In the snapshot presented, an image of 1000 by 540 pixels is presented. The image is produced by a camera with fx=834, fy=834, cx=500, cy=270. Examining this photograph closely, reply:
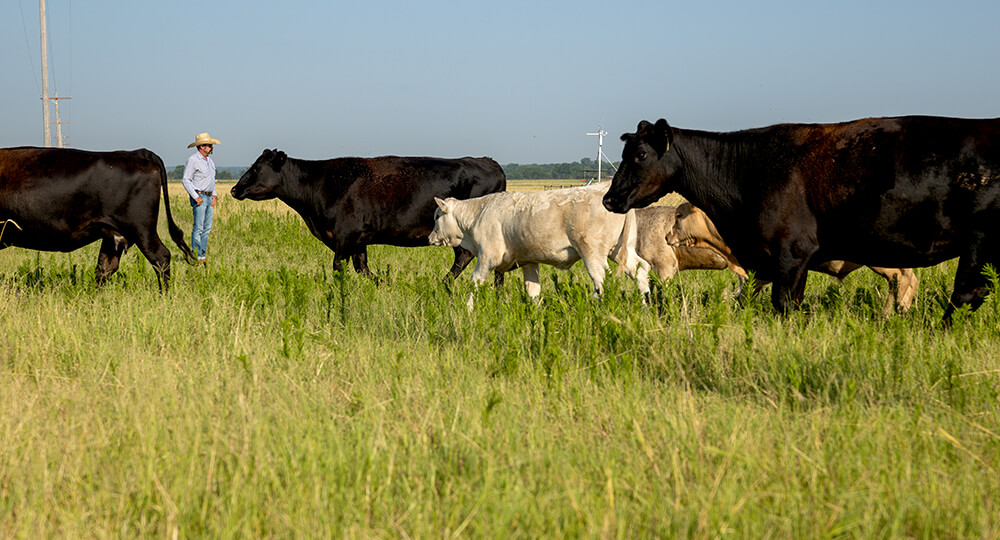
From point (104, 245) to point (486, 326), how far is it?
549 cm

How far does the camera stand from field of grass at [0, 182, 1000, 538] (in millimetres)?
2977

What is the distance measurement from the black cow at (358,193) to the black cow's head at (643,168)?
4.58 meters

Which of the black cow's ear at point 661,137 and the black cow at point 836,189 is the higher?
the black cow's ear at point 661,137

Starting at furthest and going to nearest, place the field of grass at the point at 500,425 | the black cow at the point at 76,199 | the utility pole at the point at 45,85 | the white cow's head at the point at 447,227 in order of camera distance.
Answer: the utility pole at the point at 45,85, the white cow's head at the point at 447,227, the black cow at the point at 76,199, the field of grass at the point at 500,425

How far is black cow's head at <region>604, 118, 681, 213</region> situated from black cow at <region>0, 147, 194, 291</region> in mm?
4670

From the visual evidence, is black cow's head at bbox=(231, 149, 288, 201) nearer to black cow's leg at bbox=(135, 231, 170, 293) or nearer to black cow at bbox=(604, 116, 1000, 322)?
black cow's leg at bbox=(135, 231, 170, 293)

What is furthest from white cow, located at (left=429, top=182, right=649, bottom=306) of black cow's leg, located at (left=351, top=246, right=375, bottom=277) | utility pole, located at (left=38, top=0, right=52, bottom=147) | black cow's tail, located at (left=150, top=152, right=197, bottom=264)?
utility pole, located at (left=38, top=0, right=52, bottom=147)

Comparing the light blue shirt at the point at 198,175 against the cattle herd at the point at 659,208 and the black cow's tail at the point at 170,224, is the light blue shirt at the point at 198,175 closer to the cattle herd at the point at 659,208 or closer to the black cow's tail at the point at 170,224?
the cattle herd at the point at 659,208

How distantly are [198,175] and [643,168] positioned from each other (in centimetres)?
943

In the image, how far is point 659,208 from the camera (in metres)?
10.2

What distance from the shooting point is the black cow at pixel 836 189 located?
579 centimetres

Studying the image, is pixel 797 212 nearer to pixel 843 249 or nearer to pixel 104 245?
pixel 843 249

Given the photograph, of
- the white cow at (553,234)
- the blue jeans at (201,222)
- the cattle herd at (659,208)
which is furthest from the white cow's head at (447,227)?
the blue jeans at (201,222)

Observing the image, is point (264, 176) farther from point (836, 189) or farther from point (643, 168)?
point (836, 189)
